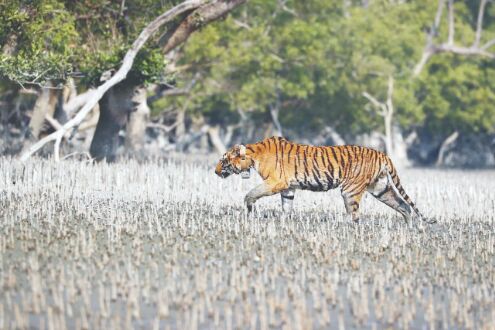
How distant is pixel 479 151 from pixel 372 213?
172 ft

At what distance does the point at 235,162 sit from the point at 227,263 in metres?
4.68

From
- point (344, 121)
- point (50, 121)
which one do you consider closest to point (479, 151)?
point (344, 121)

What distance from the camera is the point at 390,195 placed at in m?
16.8

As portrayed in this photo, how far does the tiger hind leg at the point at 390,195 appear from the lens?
16.7m

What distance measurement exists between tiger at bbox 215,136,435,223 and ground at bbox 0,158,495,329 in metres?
0.37

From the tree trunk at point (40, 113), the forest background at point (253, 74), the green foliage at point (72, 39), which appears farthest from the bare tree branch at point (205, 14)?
the tree trunk at point (40, 113)

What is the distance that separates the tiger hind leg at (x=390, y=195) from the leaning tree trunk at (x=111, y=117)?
11670 mm

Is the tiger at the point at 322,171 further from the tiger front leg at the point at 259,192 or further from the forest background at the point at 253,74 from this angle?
the forest background at the point at 253,74

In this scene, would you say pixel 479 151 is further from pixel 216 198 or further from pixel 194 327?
pixel 194 327

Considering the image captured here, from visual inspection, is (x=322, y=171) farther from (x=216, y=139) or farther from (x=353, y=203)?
(x=216, y=139)

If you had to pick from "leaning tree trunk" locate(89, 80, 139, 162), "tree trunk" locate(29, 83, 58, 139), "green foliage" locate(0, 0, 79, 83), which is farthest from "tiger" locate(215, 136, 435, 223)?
"tree trunk" locate(29, 83, 58, 139)

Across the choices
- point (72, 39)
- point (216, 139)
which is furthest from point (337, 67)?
point (72, 39)

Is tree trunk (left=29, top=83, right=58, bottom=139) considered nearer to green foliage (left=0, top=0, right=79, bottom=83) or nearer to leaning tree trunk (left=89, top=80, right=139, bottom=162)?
leaning tree trunk (left=89, top=80, right=139, bottom=162)

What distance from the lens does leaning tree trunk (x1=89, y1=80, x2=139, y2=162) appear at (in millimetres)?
27469
